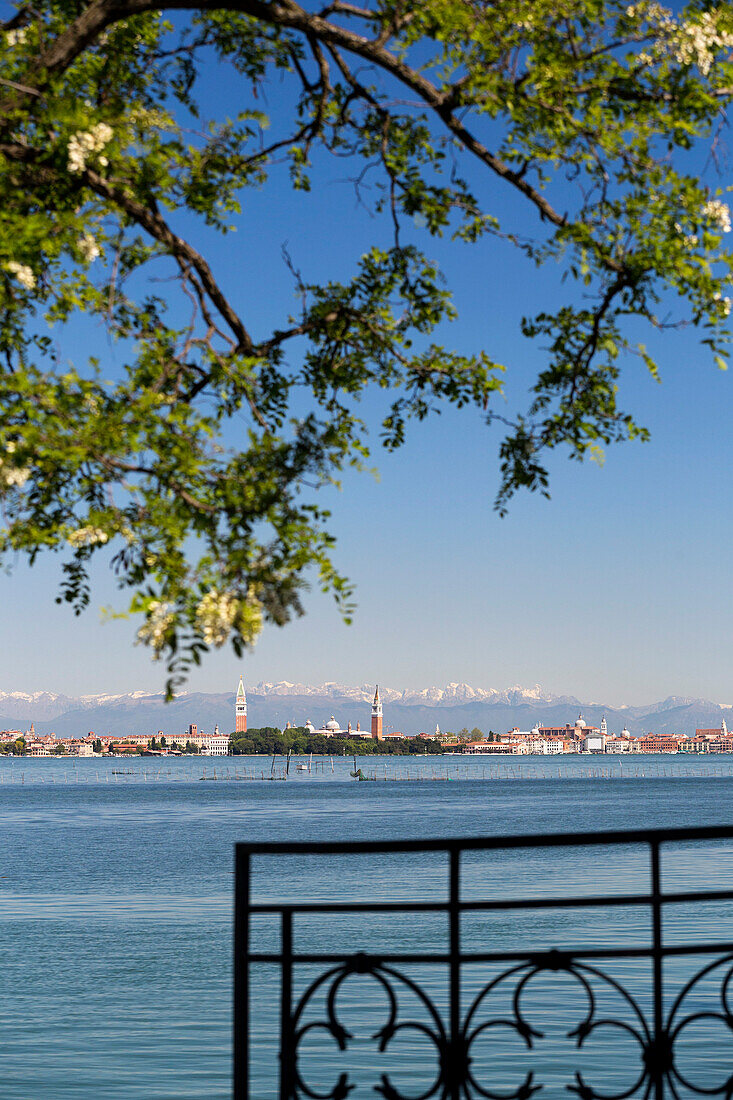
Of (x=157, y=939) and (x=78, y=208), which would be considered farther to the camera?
(x=157, y=939)

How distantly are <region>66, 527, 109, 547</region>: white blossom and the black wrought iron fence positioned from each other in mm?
1424

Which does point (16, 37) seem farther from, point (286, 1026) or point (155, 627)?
point (286, 1026)

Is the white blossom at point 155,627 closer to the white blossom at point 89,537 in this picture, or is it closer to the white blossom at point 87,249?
the white blossom at point 89,537

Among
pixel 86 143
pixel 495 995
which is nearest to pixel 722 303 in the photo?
pixel 86 143

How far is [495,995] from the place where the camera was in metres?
18.1

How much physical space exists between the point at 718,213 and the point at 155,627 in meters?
2.87

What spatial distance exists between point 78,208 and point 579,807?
292 ft

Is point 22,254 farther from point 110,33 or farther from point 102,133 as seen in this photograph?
point 110,33

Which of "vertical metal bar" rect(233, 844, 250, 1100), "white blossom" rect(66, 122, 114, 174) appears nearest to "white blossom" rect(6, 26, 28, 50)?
"white blossom" rect(66, 122, 114, 174)

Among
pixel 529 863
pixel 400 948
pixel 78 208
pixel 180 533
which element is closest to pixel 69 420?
pixel 180 533

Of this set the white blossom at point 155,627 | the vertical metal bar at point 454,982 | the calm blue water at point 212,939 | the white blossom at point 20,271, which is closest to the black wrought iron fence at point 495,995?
the vertical metal bar at point 454,982

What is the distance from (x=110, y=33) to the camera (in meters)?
5.54

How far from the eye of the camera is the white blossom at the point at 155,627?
3791 millimetres

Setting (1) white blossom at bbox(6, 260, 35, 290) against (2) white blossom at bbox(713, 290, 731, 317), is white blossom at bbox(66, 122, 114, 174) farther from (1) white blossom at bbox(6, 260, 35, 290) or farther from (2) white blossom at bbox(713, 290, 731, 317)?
(2) white blossom at bbox(713, 290, 731, 317)
